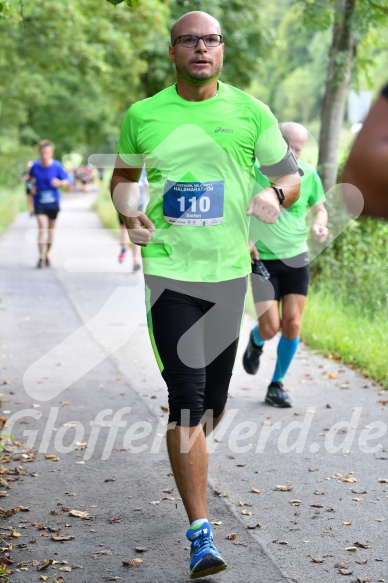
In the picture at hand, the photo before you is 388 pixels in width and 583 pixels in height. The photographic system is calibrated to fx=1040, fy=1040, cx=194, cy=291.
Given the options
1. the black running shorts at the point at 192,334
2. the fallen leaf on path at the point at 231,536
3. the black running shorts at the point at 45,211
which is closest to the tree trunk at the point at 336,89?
the black running shorts at the point at 45,211

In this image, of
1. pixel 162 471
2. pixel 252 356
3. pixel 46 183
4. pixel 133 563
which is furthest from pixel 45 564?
pixel 46 183

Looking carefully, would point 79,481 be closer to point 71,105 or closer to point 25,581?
point 25,581

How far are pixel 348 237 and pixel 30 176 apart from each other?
6.98 metres

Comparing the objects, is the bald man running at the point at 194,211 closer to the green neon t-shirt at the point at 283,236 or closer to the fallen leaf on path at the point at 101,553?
the fallen leaf on path at the point at 101,553

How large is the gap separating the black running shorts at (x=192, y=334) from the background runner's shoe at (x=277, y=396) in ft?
9.97

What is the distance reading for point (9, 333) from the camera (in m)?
11.3

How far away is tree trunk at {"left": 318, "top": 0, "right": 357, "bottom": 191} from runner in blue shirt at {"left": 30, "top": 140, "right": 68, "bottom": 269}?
17.9ft

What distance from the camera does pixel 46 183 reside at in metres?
18.0

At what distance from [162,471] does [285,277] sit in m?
2.01

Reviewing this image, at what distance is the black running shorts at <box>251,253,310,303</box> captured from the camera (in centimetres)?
745

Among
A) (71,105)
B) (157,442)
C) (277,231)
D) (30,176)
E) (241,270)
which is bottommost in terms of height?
(71,105)

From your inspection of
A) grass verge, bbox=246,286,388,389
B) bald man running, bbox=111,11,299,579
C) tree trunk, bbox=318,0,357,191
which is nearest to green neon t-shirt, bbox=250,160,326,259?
grass verge, bbox=246,286,388,389

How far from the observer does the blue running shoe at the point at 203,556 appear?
4176mm

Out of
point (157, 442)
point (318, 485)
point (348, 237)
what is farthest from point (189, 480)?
point (348, 237)
